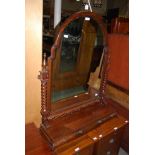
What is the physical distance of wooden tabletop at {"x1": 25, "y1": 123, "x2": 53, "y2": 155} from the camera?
45.1 inches

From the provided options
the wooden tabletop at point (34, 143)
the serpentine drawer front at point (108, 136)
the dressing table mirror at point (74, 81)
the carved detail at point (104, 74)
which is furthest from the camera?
the carved detail at point (104, 74)

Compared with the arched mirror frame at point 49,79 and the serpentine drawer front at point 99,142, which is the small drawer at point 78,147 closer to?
the serpentine drawer front at point 99,142

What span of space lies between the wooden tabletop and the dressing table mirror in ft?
0.14

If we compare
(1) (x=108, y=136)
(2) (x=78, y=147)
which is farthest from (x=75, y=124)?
(1) (x=108, y=136)

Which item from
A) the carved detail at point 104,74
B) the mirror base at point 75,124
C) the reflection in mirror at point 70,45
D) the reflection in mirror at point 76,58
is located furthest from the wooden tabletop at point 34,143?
the carved detail at point 104,74

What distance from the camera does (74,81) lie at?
4.97 feet

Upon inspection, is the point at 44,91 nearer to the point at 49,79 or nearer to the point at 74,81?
the point at 49,79

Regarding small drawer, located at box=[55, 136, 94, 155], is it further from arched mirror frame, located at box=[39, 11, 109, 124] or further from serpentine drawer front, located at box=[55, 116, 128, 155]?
arched mirror frame, located at box=[39, 11, 109, 124]

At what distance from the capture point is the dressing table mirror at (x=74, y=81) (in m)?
1.28

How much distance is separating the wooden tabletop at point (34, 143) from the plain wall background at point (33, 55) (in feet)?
0.31
